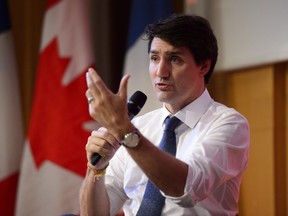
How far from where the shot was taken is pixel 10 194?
10.4 feet

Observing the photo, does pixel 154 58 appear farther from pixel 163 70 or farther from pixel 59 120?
pixel 59 120

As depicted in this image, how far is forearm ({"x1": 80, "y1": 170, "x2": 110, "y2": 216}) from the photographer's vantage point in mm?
1563

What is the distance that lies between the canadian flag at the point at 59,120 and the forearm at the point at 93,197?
1.31 m

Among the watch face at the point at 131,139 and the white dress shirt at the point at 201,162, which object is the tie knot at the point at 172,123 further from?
the watch face at the point at 131,139

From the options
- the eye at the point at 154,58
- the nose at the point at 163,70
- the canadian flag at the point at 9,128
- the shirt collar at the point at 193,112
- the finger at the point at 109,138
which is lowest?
the canadian flag at the point at 9,128

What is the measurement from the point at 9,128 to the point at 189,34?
6.31 feet

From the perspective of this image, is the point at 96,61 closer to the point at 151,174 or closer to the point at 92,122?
the point at 92,122

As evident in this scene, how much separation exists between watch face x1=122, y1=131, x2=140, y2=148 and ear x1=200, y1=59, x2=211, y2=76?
45 cm

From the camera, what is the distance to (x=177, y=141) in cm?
156

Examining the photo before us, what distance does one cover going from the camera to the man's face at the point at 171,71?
1488 millimetres

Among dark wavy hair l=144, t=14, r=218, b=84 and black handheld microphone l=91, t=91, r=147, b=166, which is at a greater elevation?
dark wavy hair l=144, t=14, r=218, b=84

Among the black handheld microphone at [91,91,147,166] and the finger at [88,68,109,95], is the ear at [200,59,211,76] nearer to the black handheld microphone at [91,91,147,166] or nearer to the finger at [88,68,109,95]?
the black handheld microphone at [91,91,147,166]

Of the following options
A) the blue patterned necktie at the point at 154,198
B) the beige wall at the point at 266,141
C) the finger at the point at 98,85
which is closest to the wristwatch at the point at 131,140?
the finger at the point at 98,85

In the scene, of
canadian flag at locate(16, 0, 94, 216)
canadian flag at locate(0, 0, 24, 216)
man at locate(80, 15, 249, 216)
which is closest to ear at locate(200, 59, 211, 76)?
man at locate(80, 15, 249, 216)
